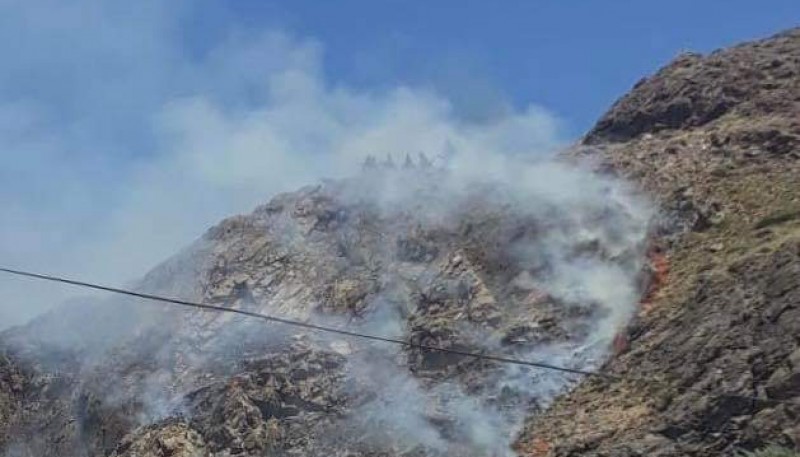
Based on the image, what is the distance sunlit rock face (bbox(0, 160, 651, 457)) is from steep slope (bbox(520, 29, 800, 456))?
137 centimetres

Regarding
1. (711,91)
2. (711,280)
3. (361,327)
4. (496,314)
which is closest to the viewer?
(711,280)

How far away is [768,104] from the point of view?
38.6m

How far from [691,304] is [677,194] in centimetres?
675

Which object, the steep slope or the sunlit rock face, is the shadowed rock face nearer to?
the steep slope

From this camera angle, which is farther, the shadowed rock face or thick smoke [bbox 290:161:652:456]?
the shadowed rock face

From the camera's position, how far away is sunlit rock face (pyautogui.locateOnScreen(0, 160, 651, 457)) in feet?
102

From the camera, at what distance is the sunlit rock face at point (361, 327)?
3094cm

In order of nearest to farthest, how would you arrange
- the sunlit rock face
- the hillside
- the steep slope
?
the steep slope
the hillside
the sunlit rock face

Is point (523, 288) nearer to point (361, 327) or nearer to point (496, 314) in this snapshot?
point (496, 314)

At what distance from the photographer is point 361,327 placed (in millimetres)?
35562

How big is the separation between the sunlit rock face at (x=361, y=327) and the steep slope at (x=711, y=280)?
1.37m

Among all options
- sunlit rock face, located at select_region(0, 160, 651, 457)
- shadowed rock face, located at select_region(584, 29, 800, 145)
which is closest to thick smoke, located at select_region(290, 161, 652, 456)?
sunlit rock face, located at select_region(0, 160, 651, 457)

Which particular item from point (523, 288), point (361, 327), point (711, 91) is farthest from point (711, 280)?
point (711, 91)

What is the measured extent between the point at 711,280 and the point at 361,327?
11447mm
